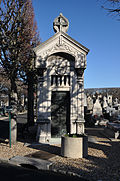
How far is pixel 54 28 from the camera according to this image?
428 inches

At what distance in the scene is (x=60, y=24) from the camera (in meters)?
10.8

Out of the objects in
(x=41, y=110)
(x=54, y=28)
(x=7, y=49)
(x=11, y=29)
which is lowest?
(x=41, y=110)

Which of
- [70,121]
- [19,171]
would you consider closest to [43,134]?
[70,121]

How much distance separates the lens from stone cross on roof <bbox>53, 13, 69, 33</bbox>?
426 inches

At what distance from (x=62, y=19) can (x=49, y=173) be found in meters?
9.30

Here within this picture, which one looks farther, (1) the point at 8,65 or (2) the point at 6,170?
(1) the point at 8,65

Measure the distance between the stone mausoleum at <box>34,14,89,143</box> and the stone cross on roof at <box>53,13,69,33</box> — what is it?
495 millimetres

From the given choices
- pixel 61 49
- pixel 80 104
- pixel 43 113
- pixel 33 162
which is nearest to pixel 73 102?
pixel 80 104

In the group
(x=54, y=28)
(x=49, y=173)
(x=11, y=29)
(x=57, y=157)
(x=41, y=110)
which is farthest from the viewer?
(x=54, y=28)

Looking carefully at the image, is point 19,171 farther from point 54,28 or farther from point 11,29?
point 54,28

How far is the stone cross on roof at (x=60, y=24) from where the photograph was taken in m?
10.8

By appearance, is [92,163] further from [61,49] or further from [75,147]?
[61,49]

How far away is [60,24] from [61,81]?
3743 mm

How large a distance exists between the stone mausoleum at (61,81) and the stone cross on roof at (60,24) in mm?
495
